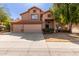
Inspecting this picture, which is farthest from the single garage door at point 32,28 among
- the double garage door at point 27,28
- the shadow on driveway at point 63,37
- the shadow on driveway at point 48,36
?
the shadow on driveway at point 63,37

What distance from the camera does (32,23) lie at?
17.5ft

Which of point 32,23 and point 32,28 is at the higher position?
point 32,23

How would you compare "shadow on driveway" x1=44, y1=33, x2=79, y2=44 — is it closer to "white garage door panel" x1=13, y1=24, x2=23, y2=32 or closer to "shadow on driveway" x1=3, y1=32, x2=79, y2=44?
"shadow on driveway" x1=3, y1=32, x2=79, y2=44

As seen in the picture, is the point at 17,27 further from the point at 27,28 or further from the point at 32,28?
the point at 32,28

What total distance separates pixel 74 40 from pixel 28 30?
1.65m

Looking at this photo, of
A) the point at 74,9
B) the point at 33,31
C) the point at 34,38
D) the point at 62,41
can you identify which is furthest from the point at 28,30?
the point at 74,9

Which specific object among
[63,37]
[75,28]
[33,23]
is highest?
[33,23]

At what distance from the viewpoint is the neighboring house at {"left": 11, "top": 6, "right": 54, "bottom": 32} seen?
5.15 meters

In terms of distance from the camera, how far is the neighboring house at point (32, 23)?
16.9 feet

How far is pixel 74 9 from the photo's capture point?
702 cm

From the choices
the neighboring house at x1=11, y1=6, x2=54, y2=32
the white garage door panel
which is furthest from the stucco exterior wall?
the white garage door panel

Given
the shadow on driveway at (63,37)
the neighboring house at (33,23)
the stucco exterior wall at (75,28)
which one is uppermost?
the neighboring house at (33,23)

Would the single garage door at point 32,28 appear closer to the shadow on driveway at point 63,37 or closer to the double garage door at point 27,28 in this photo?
the double garage door at point 27,28

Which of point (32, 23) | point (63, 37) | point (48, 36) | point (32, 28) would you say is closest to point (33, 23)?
point (32, 23)
